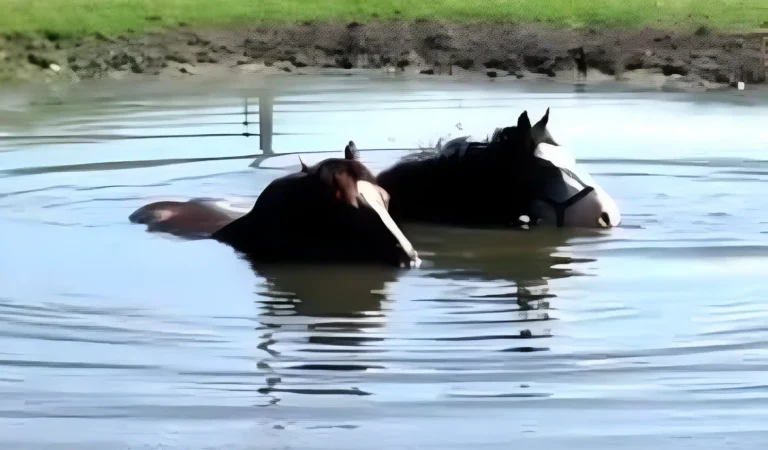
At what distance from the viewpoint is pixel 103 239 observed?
26.9 feet

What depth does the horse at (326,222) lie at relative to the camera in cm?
724

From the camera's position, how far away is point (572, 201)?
8.71 m

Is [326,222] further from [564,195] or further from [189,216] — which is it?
[564,195]

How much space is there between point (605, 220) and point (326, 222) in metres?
2.07

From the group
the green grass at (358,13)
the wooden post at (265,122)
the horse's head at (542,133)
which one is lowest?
the wooden post at (265,122)

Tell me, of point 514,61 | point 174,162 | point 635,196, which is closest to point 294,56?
point 514,61

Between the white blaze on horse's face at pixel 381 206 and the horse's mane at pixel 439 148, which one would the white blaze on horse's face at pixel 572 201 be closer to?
the horse's mane at pixel 439 148

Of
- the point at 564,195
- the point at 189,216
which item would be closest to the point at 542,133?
the point at 564,195

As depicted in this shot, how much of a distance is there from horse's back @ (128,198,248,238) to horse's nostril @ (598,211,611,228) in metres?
2.15

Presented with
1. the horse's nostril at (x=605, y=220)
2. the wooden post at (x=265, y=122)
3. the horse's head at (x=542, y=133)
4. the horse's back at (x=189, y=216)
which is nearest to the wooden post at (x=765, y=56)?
the wooden post at (x=265, y=122)

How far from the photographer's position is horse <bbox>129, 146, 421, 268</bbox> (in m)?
7.24

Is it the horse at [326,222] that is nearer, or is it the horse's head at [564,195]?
the horse at [326,222]

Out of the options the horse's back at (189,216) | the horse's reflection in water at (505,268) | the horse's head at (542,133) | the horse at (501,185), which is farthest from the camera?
the horse's head at (542,133)

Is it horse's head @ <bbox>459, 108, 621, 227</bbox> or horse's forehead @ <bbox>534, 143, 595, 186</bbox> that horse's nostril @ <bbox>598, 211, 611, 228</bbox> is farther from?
horse's forehead @ <bbox>534, 143, 595, 186</bbox>
